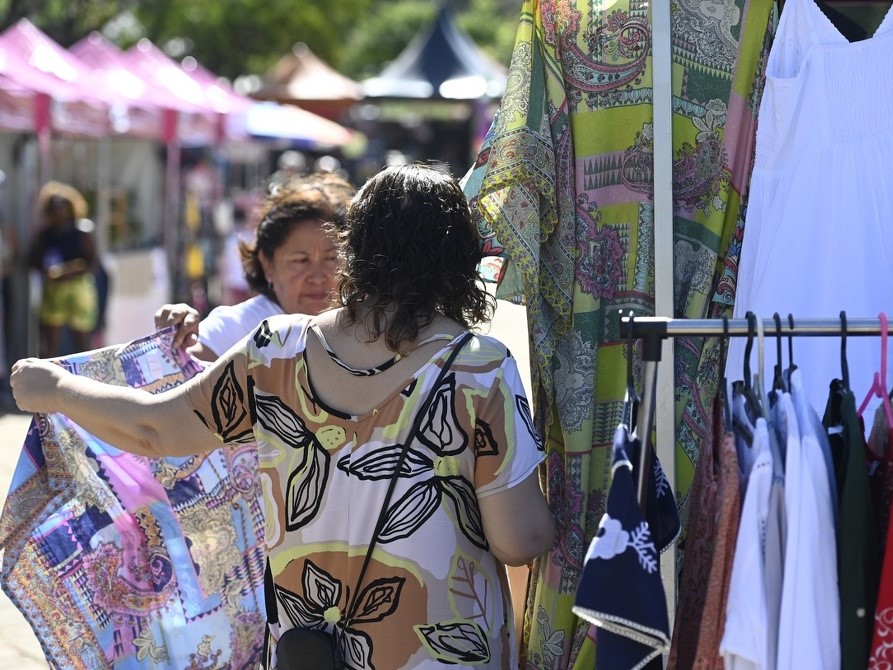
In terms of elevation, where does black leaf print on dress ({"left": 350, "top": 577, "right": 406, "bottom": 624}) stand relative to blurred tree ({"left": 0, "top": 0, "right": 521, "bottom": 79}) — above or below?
below

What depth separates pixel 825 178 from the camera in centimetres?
229

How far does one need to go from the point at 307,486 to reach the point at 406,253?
0.49 meters

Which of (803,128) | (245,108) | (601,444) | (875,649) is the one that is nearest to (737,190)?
(803,128)

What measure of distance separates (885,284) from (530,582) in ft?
3.22

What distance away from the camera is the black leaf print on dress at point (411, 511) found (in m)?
2.13

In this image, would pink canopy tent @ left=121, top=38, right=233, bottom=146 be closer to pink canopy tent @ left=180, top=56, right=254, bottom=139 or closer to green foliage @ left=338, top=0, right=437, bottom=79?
pink canopy tent @ left=180, top=56, right=254, bottom=139

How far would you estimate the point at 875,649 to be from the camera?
1.68 meters

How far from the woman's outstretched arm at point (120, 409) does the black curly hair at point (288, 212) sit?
1.01 m

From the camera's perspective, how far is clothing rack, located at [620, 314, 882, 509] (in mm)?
1838

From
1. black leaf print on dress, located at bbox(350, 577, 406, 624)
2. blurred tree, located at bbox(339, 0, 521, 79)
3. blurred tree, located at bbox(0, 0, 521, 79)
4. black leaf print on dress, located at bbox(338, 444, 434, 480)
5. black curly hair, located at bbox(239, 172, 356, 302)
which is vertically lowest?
black leaf print on dress, located at bbox(350, 577, 406, 624)

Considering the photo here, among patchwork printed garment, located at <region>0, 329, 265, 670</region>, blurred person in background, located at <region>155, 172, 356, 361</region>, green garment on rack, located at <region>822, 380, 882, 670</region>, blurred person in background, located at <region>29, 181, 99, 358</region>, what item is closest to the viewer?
green garment on rack, located at <region>822, 380, 882, 670</region>

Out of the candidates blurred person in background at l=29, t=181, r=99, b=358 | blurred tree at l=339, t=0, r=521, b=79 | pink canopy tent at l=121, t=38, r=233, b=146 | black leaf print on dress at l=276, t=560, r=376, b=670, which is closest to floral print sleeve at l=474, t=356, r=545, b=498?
black leaf print on dress at l=276, t=560, r=376, b=670

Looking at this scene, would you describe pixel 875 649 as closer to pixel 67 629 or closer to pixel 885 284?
pixel 885 284

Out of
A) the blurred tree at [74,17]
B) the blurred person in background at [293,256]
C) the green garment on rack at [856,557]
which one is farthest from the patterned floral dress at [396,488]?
the blurred tree at [74,17]
